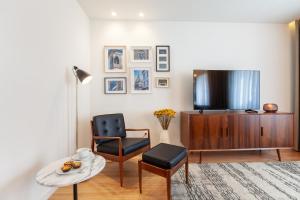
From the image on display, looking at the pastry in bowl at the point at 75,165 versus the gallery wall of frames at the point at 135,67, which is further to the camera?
the gallery wall of frames at the point at 135,67

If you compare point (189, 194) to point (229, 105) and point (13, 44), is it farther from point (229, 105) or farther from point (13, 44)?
point (13, 44)

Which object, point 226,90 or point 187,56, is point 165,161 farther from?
point 187,56

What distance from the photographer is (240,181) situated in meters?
2.41

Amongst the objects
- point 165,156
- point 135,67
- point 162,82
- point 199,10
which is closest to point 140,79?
point 135,67

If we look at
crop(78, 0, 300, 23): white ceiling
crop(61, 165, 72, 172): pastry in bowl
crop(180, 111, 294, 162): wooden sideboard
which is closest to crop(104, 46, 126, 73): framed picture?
crop(78, 0, 300, 23): white ceiling

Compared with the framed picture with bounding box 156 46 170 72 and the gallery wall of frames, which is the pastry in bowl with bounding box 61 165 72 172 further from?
the framed picture with bounding box 156 46 170 72

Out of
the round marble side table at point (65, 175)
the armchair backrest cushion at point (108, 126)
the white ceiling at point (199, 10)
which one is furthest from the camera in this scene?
the white ceiling at point (199, 10)

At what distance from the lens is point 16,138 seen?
153 cm

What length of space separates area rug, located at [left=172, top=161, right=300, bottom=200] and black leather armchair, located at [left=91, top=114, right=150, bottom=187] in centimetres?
70

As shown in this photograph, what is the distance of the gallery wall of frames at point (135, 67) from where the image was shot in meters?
3.50

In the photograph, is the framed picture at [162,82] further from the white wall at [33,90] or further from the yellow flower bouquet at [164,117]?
the white wall at [33,90]

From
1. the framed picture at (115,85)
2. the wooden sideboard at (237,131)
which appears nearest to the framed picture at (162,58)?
the framed picture at (115,85)

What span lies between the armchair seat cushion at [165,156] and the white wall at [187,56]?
53.2 inches

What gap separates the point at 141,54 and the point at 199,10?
1.32 meters
